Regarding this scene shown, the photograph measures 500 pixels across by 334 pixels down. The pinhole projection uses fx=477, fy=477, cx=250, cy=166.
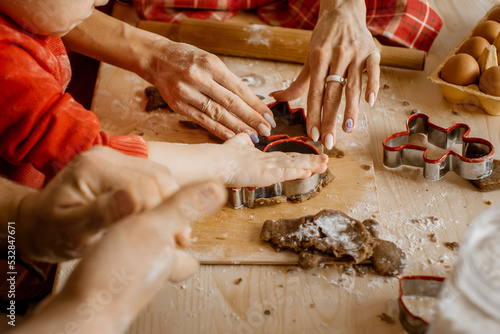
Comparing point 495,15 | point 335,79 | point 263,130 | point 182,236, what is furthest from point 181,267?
point 495,15

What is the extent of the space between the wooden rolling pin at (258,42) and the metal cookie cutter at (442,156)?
349 millimetres

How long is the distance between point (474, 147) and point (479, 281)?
2.54 ft

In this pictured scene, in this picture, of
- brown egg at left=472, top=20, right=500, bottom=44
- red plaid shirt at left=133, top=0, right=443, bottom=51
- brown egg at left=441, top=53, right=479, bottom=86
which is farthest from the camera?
red plaid shirt at left=133, top=0, right=443, bottom=51

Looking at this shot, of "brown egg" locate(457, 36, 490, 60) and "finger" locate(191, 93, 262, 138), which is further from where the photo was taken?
"brown egg" locate(457, 36, 490, 60)

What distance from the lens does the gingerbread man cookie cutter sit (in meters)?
1.12

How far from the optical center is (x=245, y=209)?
113 cm

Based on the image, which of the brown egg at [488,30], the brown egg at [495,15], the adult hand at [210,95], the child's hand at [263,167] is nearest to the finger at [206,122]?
the adult hand at [210,95]

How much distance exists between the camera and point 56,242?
599 millimetres

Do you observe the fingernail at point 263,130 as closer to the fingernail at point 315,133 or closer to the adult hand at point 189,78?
the adult hand at point 189,78

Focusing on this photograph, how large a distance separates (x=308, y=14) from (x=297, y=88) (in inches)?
19.9

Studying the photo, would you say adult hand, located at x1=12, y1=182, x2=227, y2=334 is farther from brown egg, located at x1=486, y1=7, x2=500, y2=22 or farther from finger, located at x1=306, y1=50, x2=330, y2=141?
brown egg, located at x1=486, y1=7, x2=500, y2=22

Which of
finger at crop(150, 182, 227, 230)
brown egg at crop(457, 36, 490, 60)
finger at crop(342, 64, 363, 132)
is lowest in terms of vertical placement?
finger at crop(342, 64, 363, 132)

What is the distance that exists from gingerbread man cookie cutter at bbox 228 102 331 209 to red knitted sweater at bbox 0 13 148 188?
347 mm

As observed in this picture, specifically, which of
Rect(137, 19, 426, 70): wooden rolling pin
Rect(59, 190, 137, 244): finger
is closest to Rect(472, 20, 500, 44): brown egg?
Rect(137, 19, 426, 70): wooden rolling pin
